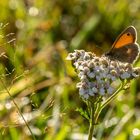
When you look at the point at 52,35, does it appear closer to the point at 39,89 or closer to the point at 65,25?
the point at 65,25

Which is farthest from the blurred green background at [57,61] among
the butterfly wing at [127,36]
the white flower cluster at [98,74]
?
the white flower cluster at [98,74]

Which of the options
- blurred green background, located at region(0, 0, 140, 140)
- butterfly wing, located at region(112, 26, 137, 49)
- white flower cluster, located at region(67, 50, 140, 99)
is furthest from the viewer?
blurred green background, located at region(0, 0, 140, 140)

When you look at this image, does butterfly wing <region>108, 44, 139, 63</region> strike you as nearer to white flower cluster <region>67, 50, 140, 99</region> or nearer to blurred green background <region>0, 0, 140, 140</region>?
white flower cluster <region>67, 50, 140, 99</region>

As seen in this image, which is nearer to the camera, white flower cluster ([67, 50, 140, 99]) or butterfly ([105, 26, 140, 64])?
white flower cluster ([67, 50, 140, 99])

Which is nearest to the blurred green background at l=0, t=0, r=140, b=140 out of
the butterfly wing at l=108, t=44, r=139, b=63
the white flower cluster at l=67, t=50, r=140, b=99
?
the butterfly wing at l=108, t=44, r=139, b=63

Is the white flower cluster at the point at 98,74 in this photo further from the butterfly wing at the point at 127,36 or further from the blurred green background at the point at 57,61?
the blurred green background at the point at 57,61

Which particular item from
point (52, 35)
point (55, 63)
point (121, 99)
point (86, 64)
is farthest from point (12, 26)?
point (86, 64)

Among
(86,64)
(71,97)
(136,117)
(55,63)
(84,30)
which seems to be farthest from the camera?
(84,30)
